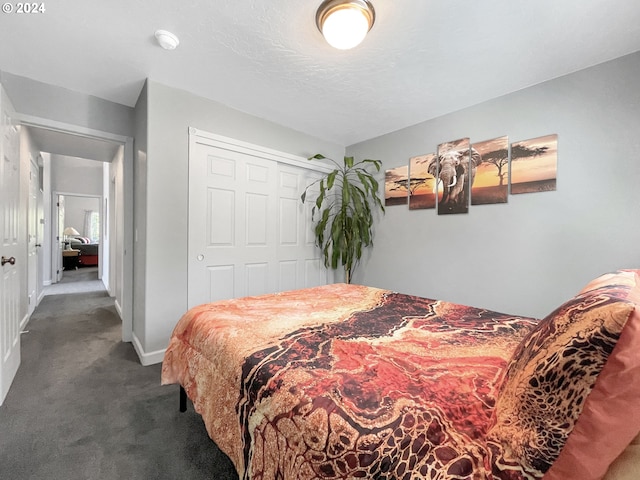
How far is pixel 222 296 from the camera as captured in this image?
9.23ft

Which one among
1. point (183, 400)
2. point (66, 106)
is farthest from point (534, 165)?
point (66, 106)

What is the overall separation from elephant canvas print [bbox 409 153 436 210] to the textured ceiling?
60 cm

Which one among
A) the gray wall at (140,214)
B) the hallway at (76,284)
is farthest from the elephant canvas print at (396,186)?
the hallway at (76,284)

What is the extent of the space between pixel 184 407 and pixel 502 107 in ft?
11.8

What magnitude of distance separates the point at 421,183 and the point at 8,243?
374cm

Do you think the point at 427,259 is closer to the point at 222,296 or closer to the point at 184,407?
the point at 222,296

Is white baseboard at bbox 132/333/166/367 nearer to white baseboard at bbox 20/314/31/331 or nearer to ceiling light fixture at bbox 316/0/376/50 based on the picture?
white baseboard at bbox 20/314/31/331

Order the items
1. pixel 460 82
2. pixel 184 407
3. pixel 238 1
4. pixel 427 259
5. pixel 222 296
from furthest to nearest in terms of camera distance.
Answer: pixel 427 259 → pixel 222 296 → pixel 460 82 → pixel 184 407 → pixel 238 1

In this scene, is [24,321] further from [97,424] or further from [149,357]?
[97,424]

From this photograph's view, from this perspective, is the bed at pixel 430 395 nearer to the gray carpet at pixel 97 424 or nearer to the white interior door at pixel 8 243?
the gray carpet at pixel 97 424

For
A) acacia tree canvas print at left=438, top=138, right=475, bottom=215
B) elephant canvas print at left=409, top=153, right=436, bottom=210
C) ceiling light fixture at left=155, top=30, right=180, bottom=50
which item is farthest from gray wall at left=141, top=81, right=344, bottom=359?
acacia tree canvas print at left=438, top=138, right=475, bottom=215

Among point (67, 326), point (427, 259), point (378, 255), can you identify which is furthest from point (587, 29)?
point (67, 326)

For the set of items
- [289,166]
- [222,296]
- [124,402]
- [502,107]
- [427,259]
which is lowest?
[124,402]

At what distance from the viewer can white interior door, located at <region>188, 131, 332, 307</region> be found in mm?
2633
